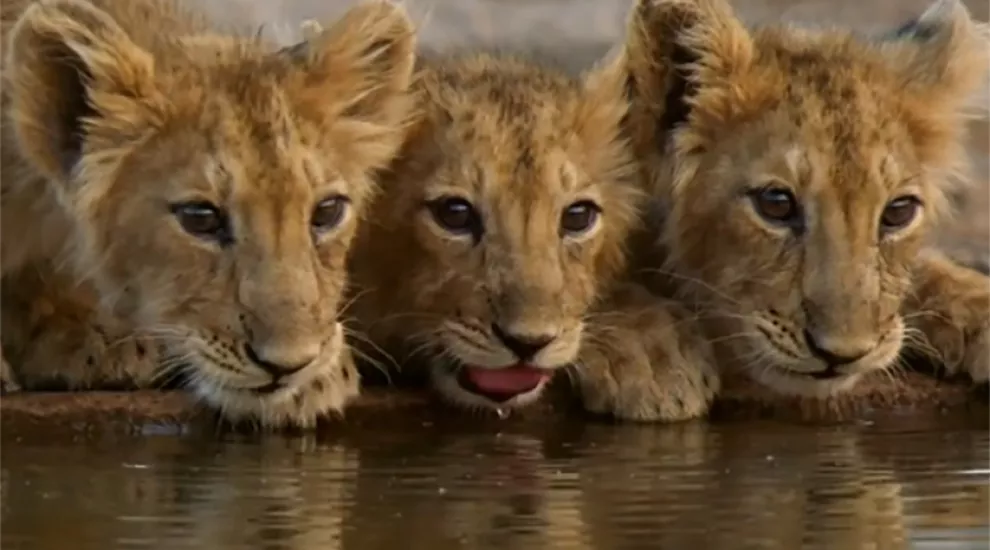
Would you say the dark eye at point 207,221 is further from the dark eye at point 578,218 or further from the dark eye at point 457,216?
the dark eye at point 578,218

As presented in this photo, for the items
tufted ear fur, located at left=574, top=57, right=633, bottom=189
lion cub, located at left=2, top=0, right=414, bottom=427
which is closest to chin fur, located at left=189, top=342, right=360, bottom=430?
lion cub, located at left=2, top=0, right=414, bottom=427

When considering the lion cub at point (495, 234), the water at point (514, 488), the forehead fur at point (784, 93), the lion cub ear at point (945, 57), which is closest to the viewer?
the water at point (514, 488)

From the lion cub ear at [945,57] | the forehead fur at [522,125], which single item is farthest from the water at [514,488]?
the lion cub ear at [945,57]

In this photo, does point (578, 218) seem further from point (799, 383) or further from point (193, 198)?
point (193, 198)

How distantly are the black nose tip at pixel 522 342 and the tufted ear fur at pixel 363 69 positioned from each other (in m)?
0.23

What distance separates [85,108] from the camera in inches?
65.5

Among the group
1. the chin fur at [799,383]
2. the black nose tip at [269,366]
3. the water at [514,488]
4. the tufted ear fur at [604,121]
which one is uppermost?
the tufted ear fur at [604,121]

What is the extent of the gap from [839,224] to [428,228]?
40 cm

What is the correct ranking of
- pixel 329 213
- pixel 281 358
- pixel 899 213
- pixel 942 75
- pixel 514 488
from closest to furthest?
pixel 514 488 < pixel 281 358 < pixel 329 213 < pixel 899 213 < pixel 942 75

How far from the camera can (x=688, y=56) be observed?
183cm

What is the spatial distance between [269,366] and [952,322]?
0.74m

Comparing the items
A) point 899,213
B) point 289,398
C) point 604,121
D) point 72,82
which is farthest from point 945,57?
point 72,82

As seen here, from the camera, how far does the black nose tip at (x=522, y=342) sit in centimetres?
163

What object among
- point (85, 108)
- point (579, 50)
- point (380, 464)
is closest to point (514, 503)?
point (380, 464)
